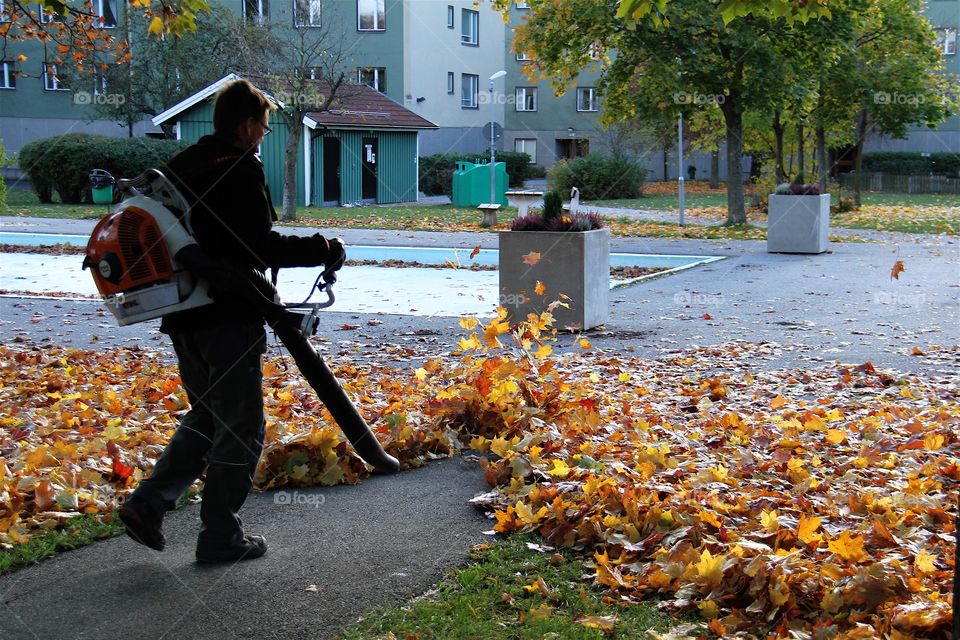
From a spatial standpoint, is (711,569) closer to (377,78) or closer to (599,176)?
(599,176)

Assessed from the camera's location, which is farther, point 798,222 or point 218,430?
point 798,222

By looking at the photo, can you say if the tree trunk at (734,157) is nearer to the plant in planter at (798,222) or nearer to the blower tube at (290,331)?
the plant in planter at (798,222)

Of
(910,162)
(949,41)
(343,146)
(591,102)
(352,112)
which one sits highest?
(949,41)

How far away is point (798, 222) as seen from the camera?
20.4 meters

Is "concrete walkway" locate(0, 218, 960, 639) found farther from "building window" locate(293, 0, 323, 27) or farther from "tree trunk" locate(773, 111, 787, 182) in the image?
"building window" locate(293, 0, 323, 27)

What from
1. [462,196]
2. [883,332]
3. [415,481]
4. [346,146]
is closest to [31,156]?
[346,146]

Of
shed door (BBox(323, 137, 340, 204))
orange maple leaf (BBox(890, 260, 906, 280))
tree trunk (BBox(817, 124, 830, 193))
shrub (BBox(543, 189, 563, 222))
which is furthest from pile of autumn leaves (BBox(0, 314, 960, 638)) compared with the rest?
shed door (BBox(323, 137, 340, 204))

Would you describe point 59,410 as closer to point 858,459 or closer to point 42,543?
point 42,543

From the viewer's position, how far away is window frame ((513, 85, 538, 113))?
197 feet

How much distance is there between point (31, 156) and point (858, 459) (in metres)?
35.0

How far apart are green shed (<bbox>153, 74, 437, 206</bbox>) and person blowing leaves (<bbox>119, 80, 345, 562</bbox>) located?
103ft

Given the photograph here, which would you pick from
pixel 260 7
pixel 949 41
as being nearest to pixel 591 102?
pixel 949 41

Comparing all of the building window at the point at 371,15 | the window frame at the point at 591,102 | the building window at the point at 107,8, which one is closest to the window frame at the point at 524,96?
the window frame at the point at 591,102

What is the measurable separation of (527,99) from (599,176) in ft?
65.1
